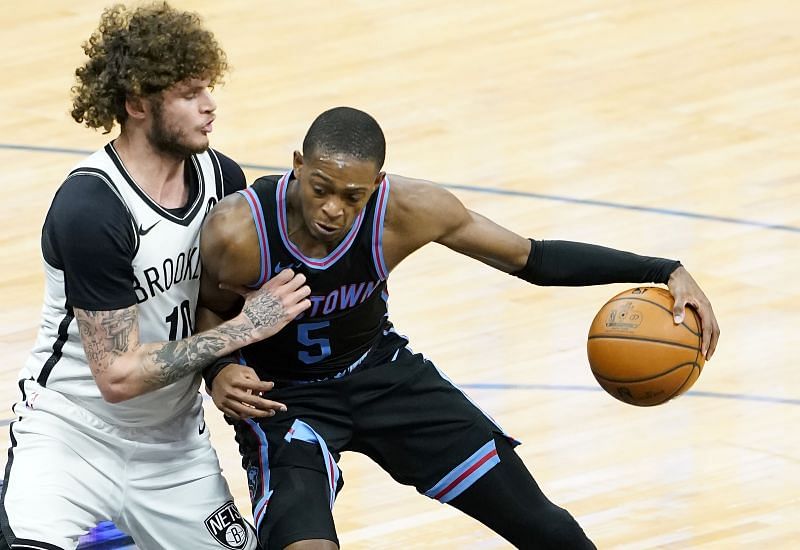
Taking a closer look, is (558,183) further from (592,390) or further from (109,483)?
(109,483)

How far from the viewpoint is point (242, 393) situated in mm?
5012

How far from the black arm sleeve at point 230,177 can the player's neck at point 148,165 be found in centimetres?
27

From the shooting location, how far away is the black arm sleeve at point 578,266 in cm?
554

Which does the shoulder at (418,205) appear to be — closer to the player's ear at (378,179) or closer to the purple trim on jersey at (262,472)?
the player's ear at (378,179)

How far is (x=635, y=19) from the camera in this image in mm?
13461

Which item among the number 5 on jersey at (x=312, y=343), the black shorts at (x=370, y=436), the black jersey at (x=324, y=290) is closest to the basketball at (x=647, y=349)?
the black shorts at (x=370, y=436)

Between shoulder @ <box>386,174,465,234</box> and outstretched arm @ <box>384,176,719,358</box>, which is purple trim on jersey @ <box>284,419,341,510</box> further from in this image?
shoulder @ <box>386,174,465,234</box>

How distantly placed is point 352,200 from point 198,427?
38.5 inches

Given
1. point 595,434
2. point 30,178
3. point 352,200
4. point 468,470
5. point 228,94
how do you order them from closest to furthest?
point 352,200
point 468,470
point 595,434
point 30,178
point 228,94

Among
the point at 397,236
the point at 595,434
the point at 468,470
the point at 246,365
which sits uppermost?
the point at 397,236

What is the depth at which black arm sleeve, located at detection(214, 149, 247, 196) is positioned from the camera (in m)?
5.40

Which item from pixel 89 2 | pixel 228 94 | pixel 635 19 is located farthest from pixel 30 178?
pixel 635 19

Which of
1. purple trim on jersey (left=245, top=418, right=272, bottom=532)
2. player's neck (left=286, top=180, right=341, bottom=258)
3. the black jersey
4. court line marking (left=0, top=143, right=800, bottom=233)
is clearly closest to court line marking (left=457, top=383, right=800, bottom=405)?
court line marking (left=0, top=143, right=800, bottom=233)

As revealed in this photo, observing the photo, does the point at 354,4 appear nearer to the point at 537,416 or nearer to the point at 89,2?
the point at 89,2
